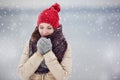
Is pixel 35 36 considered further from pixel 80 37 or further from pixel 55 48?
pixel 80 37

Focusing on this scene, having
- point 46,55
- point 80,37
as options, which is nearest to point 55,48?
point 46,55

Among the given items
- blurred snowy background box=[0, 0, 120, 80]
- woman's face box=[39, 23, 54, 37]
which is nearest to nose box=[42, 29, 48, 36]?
woman's face box=[39, 23, 54, 37]

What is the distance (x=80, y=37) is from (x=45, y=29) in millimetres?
3320

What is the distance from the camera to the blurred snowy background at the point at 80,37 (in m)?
4.06

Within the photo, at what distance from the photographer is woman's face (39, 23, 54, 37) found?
2225 millimetres

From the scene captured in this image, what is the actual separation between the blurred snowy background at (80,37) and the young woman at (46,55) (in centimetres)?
154

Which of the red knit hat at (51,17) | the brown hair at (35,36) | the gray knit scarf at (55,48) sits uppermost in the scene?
the red knit hat at (51,17)

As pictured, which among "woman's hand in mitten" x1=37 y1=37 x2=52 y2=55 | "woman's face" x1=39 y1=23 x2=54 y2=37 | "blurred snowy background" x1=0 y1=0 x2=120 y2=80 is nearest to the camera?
"woman's hand in mitten" x1=37 y1=37 x2=52 y2=55

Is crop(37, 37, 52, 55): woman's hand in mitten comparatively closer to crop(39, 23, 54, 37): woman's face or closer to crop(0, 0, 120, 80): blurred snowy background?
crop(39, 23, 54, 37): woman's face

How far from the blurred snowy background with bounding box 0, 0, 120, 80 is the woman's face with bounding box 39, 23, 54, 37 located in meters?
1.58

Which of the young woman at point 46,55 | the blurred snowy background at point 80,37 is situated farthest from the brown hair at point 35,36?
the blurred snowy background at point 80,37

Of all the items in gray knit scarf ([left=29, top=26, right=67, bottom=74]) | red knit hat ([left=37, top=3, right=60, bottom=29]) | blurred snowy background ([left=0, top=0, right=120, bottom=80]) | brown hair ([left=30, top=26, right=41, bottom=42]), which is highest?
red knit hat ([left=37, top=3, right=60, bottom=29])

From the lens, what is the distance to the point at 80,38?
5.47m

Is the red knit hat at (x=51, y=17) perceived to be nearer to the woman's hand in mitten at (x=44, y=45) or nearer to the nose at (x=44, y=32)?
the nose at (x=44, y=32)
